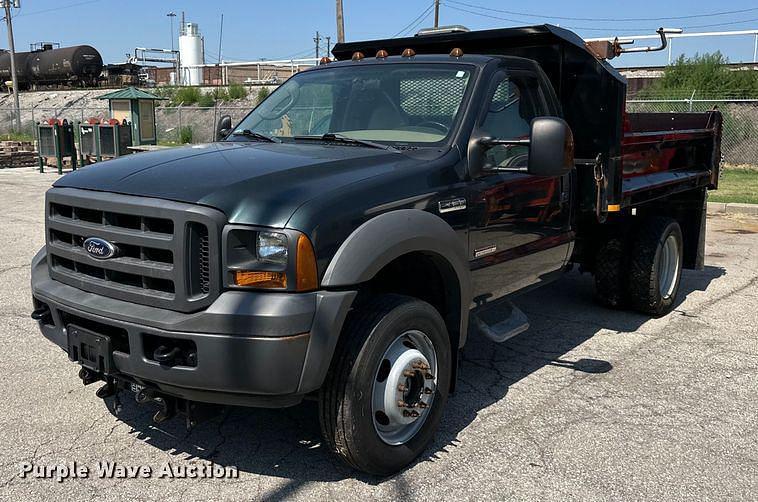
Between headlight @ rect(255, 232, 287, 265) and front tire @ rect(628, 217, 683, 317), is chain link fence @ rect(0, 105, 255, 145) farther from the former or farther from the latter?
headlight @ rect(255, 232, 287, 265)

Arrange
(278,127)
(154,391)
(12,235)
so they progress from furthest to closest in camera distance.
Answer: (12,235) → (278,127) → (154,391)

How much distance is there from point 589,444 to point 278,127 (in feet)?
8.74

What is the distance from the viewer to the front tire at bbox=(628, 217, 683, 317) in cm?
627

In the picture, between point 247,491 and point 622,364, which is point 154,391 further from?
point 622,364

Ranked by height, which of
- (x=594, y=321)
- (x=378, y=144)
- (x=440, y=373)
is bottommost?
(x=594, y=321)

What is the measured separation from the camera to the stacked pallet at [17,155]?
22.6m

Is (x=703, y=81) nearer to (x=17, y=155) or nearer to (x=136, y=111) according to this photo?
(x=136, y=111)

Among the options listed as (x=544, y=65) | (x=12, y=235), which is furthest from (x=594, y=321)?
→ (x=12, y=235)

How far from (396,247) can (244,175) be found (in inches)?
30.4

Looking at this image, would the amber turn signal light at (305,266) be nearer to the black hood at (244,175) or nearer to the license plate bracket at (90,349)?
the black hood at (244,175)

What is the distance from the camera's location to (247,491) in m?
3.43

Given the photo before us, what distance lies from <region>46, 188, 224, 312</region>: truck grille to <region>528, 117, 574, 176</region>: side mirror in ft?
5.69

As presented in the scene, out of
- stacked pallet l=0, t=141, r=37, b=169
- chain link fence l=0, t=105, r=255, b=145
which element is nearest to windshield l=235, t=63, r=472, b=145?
stacked pallet l=0, t=141, r=37, b=169

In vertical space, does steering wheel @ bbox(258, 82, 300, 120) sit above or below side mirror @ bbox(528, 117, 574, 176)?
above
